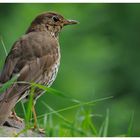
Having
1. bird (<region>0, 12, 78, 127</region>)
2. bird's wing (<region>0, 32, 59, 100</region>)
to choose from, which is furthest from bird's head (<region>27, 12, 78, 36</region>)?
bird's wing (<region>0, 32, 59, 100</region>)

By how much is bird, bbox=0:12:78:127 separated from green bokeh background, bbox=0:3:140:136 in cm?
536

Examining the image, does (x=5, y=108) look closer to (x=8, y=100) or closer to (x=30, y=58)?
(x=8, y=100)

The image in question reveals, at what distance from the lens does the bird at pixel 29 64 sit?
30.0ft

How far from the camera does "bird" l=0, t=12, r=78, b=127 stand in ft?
30.0

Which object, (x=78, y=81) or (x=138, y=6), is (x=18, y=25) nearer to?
(x=78, y=81)

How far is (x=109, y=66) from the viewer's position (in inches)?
780

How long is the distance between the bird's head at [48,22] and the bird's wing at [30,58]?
1.33 feet

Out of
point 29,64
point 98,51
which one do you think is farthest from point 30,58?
Result: point 98,51

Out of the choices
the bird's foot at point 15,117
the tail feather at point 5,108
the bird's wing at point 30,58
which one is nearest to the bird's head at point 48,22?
the bird's wing at point 30,58

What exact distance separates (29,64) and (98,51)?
932 centimetres

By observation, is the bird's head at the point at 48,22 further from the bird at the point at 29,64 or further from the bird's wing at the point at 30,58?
the bird's wing at the point at 30,58

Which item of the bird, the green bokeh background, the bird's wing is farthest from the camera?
the green bokeh background

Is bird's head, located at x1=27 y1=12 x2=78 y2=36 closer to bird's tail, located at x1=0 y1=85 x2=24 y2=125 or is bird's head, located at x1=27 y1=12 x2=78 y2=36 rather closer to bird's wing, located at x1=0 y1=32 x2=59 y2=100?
bird's wing, located at x1=0 y1=32 x2=59 y2=100

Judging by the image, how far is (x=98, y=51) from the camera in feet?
61.9
